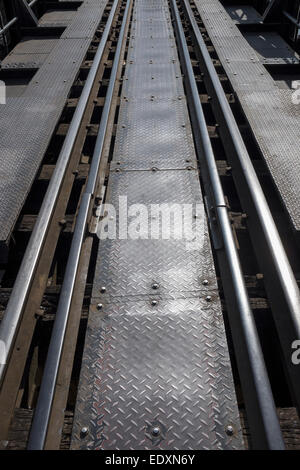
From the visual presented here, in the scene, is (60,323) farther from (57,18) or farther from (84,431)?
(57,18)

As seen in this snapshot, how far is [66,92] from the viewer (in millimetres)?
5559

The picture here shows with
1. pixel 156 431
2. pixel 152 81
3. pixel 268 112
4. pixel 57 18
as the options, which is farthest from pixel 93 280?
pixel 57 18

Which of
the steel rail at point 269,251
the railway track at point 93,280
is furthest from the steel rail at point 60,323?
the steel rail at point 269,251

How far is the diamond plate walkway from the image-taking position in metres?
2.29

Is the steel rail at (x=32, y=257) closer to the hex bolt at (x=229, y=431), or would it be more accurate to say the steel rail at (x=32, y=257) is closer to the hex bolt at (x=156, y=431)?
the hex bolt at (x=156, y=431)

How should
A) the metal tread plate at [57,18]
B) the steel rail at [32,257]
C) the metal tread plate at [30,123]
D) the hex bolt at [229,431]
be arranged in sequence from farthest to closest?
the metal tread plate at [57,18] → the metal tread plate at [30,123] → the steel rail at [32,257] → the hex bolt at [229,431]

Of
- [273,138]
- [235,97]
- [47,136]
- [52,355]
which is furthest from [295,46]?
[52,355]

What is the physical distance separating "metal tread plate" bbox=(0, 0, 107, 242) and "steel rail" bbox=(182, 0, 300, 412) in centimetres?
216

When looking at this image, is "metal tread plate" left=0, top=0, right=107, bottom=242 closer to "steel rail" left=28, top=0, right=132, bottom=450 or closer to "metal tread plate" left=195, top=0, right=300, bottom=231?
"steel rail" left=28, top=0, right=132, bottom=450

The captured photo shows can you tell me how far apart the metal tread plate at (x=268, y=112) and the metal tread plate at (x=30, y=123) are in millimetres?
2478

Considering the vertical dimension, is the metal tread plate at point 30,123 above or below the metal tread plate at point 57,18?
below

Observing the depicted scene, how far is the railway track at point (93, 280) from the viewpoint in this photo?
2281 mm
